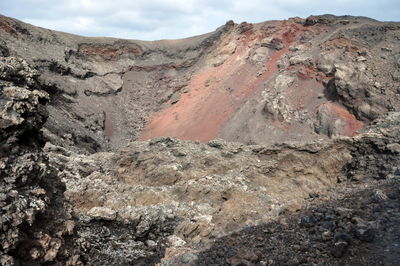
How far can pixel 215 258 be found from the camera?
7070 mm

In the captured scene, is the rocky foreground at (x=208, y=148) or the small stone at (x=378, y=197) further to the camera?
the small stone at (x=378, y=197)

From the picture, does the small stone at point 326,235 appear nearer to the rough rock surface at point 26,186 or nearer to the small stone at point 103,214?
the rough rock surface at point 26,186

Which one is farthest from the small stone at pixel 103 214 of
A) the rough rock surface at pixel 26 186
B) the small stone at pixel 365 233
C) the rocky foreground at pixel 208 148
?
the small stone at pixel 365 233

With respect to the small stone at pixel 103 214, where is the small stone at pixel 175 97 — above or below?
above

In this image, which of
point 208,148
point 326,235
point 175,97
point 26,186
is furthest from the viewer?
point 175,97

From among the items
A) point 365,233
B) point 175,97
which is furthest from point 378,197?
point 175,97

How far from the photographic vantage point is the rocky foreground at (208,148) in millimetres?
6281

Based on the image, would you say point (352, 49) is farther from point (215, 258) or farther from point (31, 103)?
point (31, 103)

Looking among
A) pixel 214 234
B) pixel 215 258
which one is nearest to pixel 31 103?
pixel 215 258

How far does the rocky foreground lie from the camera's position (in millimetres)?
6281

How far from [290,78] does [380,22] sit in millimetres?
7396

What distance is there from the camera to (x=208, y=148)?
14.0m

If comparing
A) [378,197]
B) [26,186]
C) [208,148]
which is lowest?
[208,148]

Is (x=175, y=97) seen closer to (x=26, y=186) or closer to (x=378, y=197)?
(x=378, y=197)
